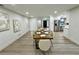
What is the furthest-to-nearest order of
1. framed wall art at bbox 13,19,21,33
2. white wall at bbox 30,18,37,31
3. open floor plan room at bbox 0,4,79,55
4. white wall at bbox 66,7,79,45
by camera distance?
framed wall art at bbox 13,19,21,33 < white wall at bbox 66,7,79,45 < white wall at bbox 30,18,37,31 < open floor plan room at bbox 0,4,79,55

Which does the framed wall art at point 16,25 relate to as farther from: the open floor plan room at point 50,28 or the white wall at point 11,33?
the open floor plan room at point 50,28

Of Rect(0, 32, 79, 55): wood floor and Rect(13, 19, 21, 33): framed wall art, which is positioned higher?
Rect(13, 19, 21, 33): framed wall art

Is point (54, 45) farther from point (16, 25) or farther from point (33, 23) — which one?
point (16, 25)

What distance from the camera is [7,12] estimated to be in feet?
11.4

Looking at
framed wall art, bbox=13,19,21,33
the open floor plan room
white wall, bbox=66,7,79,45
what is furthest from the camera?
framed wall art, bbox=13,19,21,33

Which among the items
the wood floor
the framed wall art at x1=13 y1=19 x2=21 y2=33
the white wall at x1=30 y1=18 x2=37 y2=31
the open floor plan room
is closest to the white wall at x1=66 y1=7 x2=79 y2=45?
the open floor plan room

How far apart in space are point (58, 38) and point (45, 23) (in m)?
0.85

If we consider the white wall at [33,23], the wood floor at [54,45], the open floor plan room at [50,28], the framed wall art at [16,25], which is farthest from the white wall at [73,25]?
the framed wall art at [16,25]

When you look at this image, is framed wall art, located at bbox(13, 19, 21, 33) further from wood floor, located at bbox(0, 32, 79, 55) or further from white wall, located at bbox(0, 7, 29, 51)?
wood floor, located at bbox(0, 32, 79, 55)

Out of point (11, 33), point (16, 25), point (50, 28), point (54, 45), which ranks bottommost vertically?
point (54, 45)

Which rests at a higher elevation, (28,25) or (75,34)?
(28,25)

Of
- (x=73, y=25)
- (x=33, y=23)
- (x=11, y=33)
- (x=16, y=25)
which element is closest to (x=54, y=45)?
(x=73, y=25)
